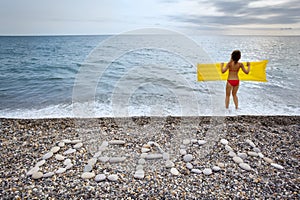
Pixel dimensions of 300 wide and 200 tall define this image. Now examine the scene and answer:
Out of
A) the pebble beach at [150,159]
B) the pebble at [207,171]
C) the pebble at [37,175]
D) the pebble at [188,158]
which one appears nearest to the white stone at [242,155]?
the pebble beach at [150,159]

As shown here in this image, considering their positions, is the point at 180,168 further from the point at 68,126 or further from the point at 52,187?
the point at 68,126

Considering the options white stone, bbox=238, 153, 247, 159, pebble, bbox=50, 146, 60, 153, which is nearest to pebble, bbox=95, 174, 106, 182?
pebble, bbox=50, 146, 60, 153

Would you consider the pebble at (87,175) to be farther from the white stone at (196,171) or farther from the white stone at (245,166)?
the white stone at (245,166)

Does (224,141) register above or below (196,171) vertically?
above

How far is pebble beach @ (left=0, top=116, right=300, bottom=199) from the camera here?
3.02 m

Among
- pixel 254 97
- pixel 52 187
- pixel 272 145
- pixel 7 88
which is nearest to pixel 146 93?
pixel 254 97

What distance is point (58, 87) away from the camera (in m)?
11.5

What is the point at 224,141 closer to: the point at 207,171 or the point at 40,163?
the point at 207,171

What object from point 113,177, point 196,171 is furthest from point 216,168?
point 113,177

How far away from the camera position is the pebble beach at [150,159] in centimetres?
302

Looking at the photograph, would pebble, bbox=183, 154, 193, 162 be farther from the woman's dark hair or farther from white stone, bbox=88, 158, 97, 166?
the woman's dark hair

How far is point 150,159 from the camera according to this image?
382 cm

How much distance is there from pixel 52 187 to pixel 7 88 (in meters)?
10.5

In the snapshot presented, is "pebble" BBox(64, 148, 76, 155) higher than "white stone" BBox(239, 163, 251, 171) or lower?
higher
